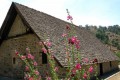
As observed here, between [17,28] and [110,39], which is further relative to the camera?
[110,39]

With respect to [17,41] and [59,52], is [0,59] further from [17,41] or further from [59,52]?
[59,52]

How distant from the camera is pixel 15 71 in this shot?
17047 mm

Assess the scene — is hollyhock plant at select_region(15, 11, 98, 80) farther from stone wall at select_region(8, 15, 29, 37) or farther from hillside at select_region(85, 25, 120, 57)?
hillside at select_region(85, 25, 120, 57)

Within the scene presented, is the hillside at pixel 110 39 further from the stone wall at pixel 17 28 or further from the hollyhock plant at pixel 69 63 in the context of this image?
the hollyhock plant at pixel 69 63

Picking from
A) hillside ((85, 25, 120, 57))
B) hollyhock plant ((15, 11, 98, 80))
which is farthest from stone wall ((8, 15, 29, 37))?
hillside ((85, 25, 120, 57))

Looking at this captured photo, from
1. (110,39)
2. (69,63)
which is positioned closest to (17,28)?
(69,63)

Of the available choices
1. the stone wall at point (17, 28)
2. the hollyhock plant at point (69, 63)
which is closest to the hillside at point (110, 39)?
the stone wall at point (17, 28)

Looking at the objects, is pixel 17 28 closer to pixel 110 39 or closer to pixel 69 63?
pixel 69 63

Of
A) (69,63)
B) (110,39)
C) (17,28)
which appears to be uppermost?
(110,39)

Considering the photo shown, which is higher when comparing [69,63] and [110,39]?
[110,39]

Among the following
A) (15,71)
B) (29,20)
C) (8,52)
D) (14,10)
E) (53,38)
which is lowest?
(15,71)

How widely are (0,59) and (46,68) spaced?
6.39 m

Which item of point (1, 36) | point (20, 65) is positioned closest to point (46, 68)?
point (20, 65)

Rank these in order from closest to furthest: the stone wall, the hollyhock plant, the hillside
Result: the hollyhock plant < the stone wall < the hillside
